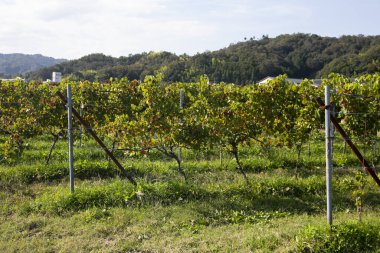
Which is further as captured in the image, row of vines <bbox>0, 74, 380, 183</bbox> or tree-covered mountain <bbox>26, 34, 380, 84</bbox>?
tree-covered mountain <bbox>26, 34, 380, 84</bbox>

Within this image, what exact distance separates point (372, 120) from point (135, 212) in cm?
494

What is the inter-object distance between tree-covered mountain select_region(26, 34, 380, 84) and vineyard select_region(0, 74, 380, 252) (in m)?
45.2

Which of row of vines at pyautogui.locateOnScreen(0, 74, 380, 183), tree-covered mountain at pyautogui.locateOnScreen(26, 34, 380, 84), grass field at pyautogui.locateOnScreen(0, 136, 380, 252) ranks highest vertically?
tree-covered mountain at pyautogui.locateOnScreen(26, 34, 380, 84)

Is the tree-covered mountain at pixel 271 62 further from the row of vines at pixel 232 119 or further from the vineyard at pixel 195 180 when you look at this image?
the row of vines at pixel 232 119

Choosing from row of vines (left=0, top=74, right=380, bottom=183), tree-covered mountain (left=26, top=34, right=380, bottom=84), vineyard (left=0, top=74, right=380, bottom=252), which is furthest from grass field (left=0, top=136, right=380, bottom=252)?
tree-covered mountain (left=26, top=34, right=380, bottom=84)

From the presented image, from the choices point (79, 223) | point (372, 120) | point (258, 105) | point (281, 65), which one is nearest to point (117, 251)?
point (79, 223)

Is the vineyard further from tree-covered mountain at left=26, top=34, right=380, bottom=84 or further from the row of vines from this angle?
tree-covered mountain at left=26, top=34, right=380, bottom=84

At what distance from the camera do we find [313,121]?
7.51 meters

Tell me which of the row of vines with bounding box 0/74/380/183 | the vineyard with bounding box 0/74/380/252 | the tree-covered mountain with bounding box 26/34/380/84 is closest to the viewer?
the vineyard with bounding box 0/74/380/252

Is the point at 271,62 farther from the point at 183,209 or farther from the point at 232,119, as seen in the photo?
the point at 183,209

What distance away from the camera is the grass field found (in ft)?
15.9

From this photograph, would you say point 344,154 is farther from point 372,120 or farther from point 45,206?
point 45,206

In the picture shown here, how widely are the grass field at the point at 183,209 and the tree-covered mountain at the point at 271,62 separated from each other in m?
46.5

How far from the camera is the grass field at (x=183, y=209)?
4848mm
